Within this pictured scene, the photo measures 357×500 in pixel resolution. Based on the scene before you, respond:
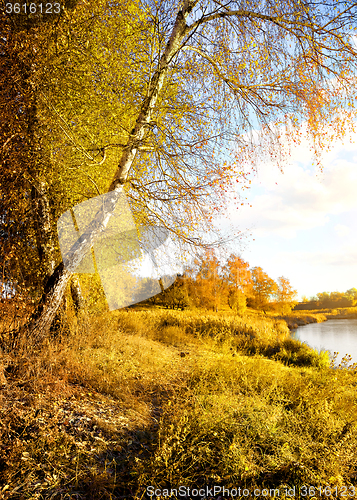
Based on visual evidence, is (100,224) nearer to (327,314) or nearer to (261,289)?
(261,289)

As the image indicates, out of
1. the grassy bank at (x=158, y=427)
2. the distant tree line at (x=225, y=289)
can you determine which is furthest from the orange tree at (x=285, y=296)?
the grassy bank at (x=158, y=427)

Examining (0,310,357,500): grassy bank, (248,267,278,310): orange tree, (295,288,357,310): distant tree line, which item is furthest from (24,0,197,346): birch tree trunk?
(295,288,357,310): distant tree line

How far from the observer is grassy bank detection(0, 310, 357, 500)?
2602 millimetres

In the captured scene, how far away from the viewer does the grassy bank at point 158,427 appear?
2.60 m

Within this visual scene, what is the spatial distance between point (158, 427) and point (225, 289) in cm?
1969

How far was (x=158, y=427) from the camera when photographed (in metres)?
→ 3.60

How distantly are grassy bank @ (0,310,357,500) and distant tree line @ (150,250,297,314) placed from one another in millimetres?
2283

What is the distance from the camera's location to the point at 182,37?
5.77m

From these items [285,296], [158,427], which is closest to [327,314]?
[285,296]

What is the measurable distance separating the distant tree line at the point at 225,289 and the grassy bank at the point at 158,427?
228cm

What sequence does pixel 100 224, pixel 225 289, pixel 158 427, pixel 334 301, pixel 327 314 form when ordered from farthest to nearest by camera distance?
pixel 334 301, pixel 327 314, pixel 225 289, pixel 100 224, pixel 158 427

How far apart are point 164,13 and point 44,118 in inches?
126

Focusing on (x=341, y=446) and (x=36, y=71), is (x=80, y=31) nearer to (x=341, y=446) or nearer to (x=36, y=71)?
(x=36, y=71)

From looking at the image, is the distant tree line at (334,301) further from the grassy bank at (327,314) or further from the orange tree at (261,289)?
the orange tree at (261,289)
